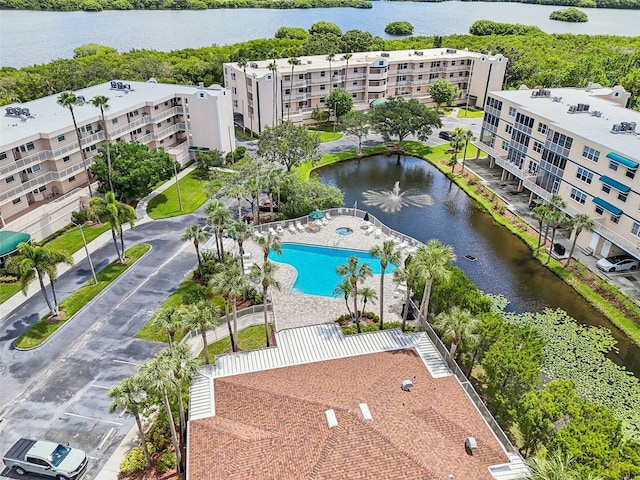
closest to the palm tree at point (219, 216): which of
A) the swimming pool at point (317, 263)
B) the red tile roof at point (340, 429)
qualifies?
the swimming pool at point (317, 263)

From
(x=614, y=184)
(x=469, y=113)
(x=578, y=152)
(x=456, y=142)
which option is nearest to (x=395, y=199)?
(x=456, y=142)

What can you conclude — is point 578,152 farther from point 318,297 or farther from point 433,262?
point 318,297

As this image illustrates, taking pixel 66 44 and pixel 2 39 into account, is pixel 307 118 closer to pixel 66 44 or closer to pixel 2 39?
pixel 66 44

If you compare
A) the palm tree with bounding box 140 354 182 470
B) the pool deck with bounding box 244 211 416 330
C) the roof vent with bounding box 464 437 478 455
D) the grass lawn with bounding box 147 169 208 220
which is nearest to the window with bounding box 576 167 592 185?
the pool deck with bounding box 244 211 416 330

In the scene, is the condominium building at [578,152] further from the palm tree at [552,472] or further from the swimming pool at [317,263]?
the palm tree at [552,472]

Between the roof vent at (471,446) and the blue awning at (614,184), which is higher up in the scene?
the blue awning at (614,184)

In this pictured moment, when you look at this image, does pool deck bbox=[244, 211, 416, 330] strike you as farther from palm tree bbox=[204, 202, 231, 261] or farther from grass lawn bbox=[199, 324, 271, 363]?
palm tree bbox=[204, 202, 231, 261]

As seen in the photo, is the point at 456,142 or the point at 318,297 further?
the point at 456,142
